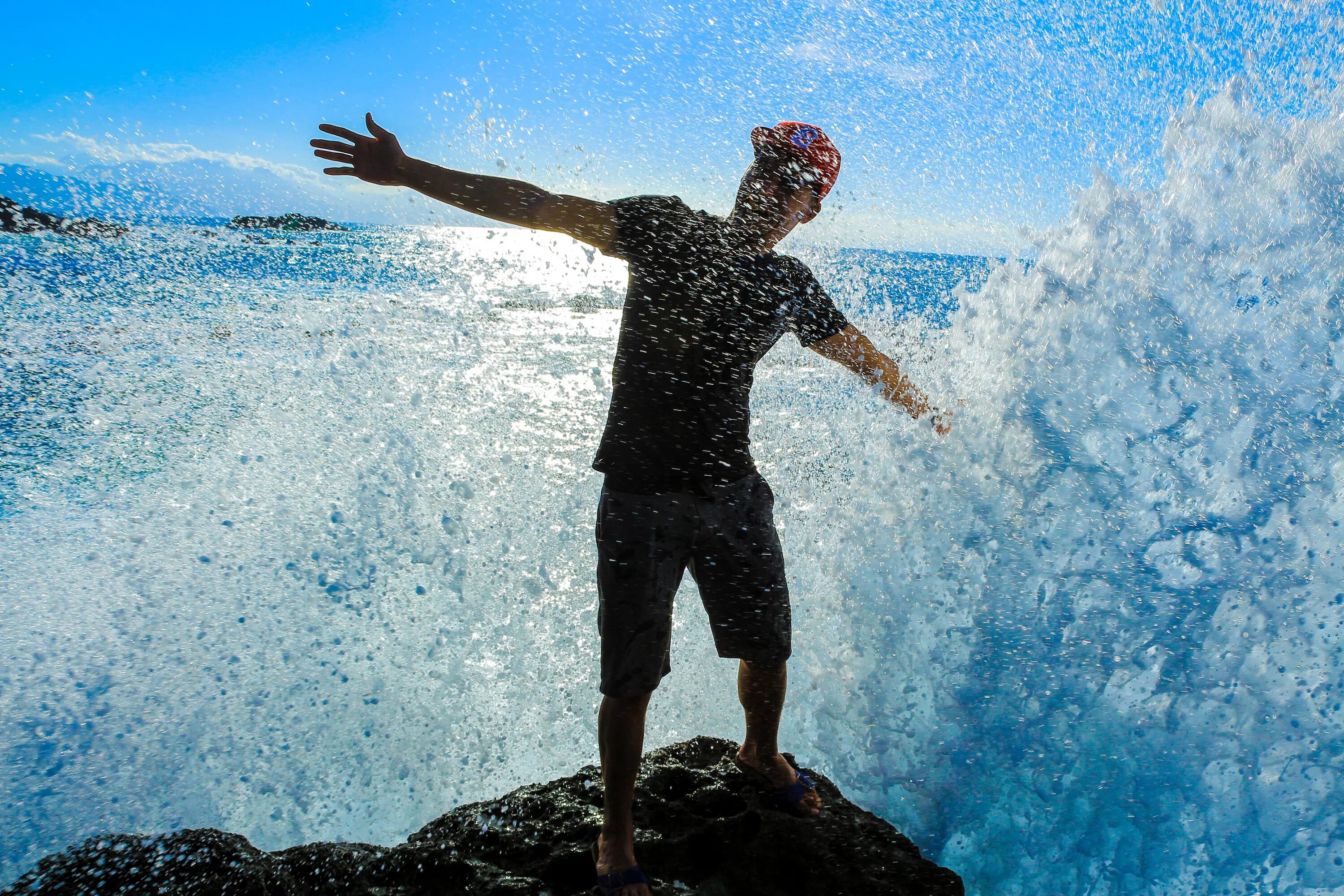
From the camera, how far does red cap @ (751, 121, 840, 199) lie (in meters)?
1.72

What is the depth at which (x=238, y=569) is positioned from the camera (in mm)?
3416

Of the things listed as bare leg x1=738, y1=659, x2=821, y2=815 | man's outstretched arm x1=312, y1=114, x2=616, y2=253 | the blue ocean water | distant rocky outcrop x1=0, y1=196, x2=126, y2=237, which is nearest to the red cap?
man's outstretched arm x1=312, y1=114, x2=616, y2=253

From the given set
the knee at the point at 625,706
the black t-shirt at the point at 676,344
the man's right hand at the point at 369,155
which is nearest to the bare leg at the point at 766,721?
the knee at the point at 625,706

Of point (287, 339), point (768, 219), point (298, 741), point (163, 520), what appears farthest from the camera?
point (287, 339)

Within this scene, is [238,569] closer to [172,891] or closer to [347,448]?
[347,448]

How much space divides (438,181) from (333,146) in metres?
0.25

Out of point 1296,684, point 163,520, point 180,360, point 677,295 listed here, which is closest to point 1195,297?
point 1296,684

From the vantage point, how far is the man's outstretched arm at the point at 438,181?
153cm

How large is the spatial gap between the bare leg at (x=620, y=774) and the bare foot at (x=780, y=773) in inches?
17.8

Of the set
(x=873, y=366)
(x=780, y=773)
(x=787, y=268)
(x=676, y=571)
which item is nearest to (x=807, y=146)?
(x=787, y=268)

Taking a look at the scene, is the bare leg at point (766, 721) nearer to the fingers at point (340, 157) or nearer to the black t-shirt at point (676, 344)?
the black t-shirt at point (676, 344)

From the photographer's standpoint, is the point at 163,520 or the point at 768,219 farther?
the point at 163,520

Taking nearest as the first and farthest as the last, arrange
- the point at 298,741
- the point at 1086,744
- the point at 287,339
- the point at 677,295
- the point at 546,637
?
the point at 677,295 → the point at 1086,744 → the point at 298,741 → the point at 546,637 → the point at 287,339

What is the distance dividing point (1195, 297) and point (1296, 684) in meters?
1.56
